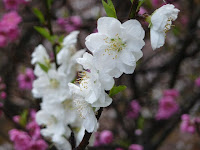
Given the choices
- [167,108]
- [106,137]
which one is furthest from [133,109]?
[106,137]

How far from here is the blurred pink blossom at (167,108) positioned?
236cm

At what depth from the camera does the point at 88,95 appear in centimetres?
93

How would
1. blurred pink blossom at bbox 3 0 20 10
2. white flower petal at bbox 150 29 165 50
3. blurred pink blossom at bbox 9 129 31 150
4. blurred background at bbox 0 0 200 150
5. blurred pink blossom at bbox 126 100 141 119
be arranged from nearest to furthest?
white flower petal at bbox 150 29 165 50, blurred pink blossom at bbox 9 129 31 150, blurred background at bbox 0 0 200 150, blurred pink blossom at bbox 3 0 20 10, blurred pink blossom at bbox 126 100 141 119

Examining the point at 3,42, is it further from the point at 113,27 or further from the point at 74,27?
the point at 113,27

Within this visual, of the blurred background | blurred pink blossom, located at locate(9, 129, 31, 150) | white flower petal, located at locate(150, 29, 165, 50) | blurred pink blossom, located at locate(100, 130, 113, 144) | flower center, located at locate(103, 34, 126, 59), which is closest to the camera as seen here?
white flower petal, located at locate(150, 29, 165, 50)

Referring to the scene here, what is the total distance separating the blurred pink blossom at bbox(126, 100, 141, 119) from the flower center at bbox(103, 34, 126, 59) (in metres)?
1.62

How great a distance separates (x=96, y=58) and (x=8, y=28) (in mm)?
1553

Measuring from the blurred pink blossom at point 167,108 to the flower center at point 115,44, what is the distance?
1.54 meters

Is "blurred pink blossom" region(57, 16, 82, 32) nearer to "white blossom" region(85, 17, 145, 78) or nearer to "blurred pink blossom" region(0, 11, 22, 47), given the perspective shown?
"blurred pink blossom" region(0, 11, 22, 47)

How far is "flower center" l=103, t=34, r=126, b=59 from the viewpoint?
0.91 metres

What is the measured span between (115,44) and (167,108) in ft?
5.35

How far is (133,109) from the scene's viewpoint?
2.51 metres

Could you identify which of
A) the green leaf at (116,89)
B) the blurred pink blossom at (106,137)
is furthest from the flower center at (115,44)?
the blurred pink blossom at (106,137)

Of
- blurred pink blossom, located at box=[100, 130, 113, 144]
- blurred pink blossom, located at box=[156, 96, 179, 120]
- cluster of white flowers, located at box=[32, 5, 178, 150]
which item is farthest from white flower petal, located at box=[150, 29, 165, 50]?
blurred pink blossom, located at box=[156, 96, 179, 120]
